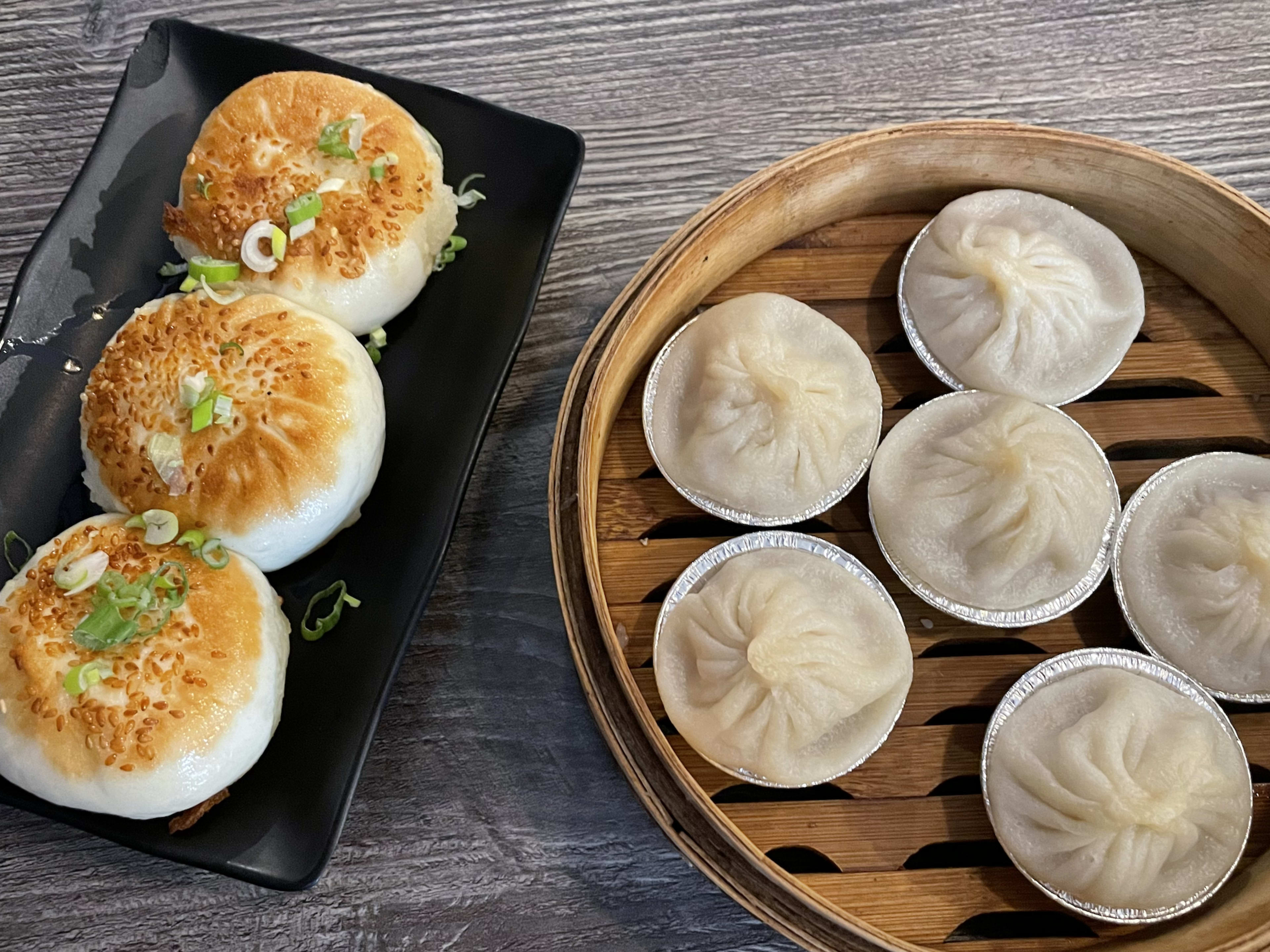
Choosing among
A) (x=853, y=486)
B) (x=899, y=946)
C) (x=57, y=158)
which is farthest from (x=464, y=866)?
(x=57, y=158)

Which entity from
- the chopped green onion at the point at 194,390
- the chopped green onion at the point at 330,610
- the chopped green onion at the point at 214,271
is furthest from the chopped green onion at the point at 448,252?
the chopped green onion at the point at 330,610

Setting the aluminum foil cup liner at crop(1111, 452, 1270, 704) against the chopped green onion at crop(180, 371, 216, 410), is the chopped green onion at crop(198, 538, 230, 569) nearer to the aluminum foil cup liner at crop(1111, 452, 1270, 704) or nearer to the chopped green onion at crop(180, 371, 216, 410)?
the chopped green onion at crop(180, 371, 216, 410)

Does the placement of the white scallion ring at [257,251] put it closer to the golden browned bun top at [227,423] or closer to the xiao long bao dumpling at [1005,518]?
the golden browned bun top at [227,423]

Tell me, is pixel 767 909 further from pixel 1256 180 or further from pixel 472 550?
pixel 1256 180

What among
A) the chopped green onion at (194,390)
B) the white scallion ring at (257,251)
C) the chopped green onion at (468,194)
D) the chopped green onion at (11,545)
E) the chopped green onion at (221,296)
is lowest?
the chopped green onion at (11,545)

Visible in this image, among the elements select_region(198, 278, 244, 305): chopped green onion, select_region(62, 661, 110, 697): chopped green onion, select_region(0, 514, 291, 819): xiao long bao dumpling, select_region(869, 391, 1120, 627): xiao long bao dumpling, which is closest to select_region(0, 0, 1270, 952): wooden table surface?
select_region(0, 514, 291, 819): xiao long bao dumpling

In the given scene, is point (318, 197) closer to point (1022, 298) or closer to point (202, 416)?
point (202, 416)
